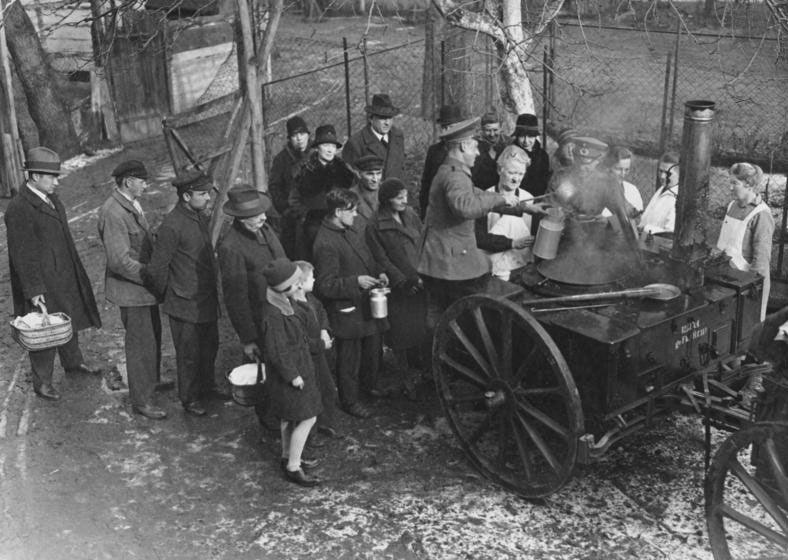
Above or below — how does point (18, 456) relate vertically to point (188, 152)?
below

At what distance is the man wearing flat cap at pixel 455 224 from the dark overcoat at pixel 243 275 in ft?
3.79

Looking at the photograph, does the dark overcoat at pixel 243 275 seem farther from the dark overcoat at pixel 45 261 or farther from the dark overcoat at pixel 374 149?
the dark overcoat at pixel 374 149

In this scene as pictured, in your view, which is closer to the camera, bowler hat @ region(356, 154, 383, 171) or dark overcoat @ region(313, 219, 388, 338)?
dark overcoat @ region(313, 219, 388, 338)

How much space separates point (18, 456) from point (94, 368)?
1332 millimetres

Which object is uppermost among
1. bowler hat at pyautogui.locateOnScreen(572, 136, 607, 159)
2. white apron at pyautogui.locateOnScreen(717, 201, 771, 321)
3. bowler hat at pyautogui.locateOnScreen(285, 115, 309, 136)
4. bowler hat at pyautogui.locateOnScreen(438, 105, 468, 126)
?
bowler hat at pyautogui.locateOnScreen(438, 105, 468, 126)

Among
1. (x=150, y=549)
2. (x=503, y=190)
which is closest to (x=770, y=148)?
(x=503, y=190)

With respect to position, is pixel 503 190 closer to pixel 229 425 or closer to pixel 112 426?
pixel 229 425

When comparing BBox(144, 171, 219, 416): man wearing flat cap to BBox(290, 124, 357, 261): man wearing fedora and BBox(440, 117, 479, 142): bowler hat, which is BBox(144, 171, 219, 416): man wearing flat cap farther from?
BBox(440, 117, 479, 142): bowler hat

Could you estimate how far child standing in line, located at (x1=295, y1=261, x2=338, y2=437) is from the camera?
564cm

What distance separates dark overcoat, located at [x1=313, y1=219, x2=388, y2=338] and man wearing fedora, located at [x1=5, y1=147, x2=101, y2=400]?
6.62ft

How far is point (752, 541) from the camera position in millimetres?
5078

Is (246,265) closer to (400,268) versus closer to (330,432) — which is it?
(400,268)

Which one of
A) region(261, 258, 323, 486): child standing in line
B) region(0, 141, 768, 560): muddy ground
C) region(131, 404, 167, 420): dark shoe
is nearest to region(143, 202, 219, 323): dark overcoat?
region(131, 404, 167, 420): dark shoe

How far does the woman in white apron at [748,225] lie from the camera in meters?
6.67
